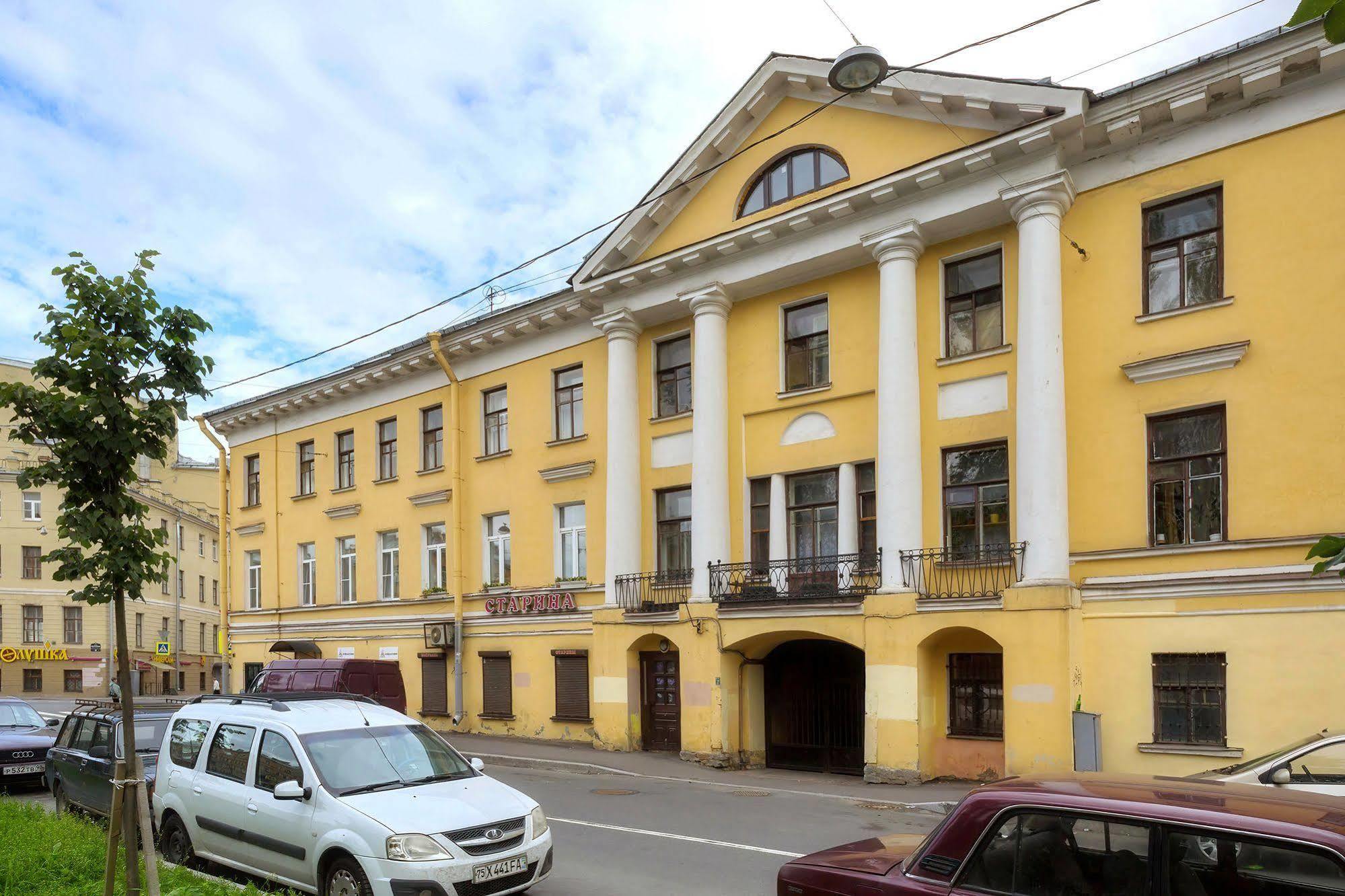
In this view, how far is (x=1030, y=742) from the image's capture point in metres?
14.6

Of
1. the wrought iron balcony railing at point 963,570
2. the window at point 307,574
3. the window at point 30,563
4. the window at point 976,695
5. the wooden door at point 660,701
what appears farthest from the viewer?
the window at point 30,563

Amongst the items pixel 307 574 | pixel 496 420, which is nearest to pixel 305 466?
pixel 307 574

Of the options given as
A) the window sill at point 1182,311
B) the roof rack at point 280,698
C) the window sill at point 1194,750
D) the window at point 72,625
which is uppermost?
the window sill at point 1182,311

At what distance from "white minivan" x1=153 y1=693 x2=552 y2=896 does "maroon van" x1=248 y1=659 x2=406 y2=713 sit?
1004cm

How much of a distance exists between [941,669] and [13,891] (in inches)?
508

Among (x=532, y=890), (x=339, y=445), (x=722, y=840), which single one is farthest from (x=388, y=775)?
(x=339, y=445)

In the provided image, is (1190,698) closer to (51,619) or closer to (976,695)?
(976,695)

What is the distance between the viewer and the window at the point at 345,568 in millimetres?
28469

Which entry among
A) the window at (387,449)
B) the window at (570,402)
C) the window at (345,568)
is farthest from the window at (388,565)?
the window at (570,402)

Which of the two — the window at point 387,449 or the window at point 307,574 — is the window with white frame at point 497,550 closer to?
the window at point 387,449

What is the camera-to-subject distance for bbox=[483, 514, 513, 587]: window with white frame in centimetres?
2444

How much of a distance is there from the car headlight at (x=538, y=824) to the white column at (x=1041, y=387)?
9174 millimetres

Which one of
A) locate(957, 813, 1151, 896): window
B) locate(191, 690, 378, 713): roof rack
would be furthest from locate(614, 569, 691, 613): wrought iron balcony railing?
locate(957, 813, 1151, 896): window

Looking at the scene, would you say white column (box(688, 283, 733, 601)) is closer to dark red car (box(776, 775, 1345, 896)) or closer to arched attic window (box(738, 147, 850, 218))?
arched attic window (box(738, 147, 850, 218))
